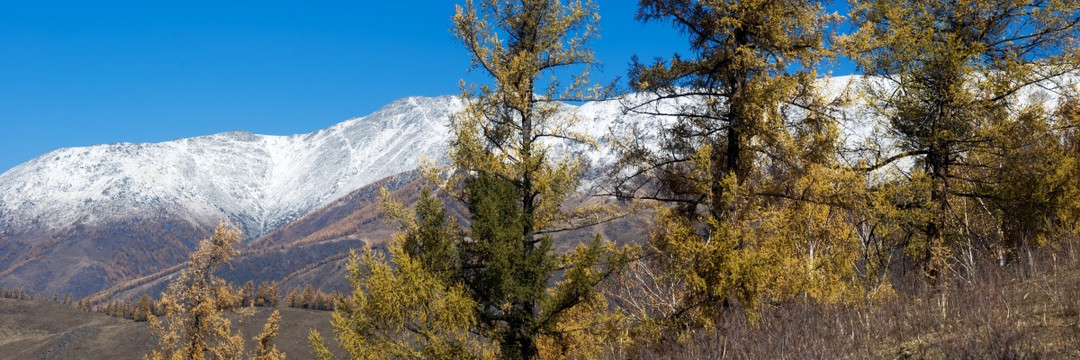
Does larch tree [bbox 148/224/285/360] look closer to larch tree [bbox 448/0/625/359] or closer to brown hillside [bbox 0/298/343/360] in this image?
larch tree [bbox 448/0/625/359]

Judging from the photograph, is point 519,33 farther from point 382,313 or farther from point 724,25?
point 382,313

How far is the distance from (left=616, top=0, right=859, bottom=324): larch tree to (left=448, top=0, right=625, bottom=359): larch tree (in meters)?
2.49

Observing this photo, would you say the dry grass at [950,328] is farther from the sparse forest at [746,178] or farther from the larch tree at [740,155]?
the larch tree at [740,155]

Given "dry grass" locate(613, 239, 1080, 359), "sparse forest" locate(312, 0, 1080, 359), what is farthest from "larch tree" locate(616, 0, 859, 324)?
"dry grass" locate(613, 239, 1080, 359)

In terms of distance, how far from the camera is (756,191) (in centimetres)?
1446

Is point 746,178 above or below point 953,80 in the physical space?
below

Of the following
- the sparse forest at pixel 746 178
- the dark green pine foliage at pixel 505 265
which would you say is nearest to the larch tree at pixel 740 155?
the sparse forest at pixel 746 178

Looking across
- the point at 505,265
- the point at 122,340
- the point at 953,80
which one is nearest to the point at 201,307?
the point at 505,265

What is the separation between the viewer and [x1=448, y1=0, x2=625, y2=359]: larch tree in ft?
55.3

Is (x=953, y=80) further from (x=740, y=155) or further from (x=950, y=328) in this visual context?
(x=950, y=328)

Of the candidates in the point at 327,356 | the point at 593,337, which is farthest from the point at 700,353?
the point at 327,356

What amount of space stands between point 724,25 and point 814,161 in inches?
115

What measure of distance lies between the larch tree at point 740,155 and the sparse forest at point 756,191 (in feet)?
0.17

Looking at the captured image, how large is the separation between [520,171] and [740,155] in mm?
4699
